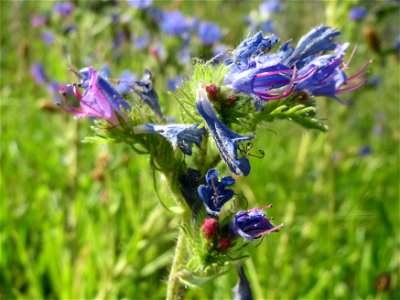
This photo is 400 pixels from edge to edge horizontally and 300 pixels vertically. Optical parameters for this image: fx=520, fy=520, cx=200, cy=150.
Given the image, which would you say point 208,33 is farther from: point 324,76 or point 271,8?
point 324,76

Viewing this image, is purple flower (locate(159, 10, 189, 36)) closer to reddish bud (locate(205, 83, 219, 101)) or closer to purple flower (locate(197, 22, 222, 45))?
purple flower (locate(197, 22, 222, 45))

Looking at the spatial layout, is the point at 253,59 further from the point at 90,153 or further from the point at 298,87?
the point at 90,153

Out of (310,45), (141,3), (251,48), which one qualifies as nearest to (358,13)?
(141,3)

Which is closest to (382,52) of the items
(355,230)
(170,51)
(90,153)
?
(355,230)

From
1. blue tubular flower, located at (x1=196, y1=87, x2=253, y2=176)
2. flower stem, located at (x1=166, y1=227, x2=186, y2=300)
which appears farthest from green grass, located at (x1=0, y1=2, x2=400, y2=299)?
blue tubular flower, located at (x1=196, y1=87, x2=253, y2=176)

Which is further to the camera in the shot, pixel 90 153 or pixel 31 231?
pixel 90 153

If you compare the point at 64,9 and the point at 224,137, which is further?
the point at 64,9
